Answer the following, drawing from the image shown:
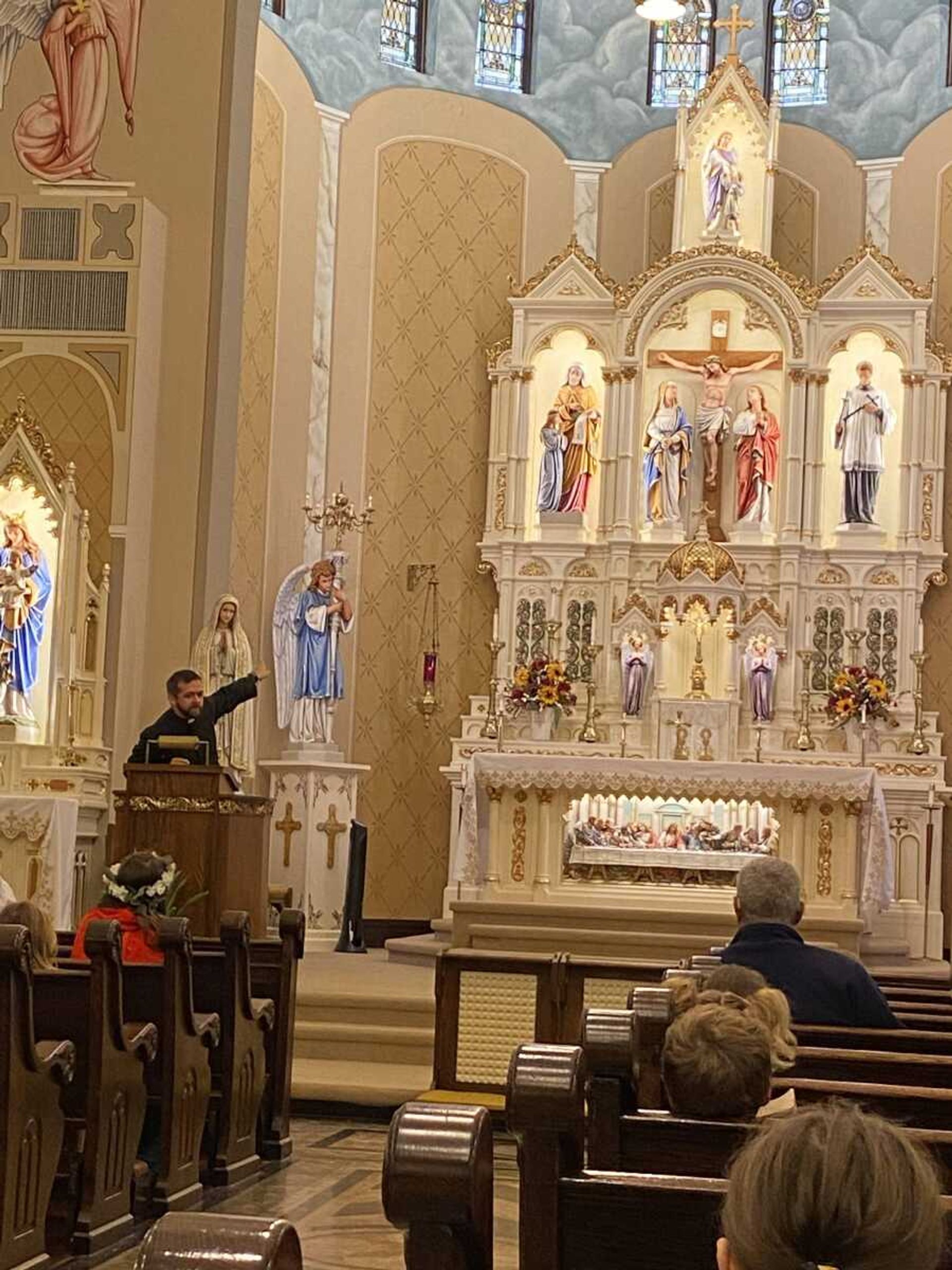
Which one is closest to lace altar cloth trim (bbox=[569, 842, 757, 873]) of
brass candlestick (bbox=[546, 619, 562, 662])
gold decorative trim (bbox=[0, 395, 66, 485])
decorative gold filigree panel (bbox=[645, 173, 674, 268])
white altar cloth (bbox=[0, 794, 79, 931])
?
brass candlestick (bbox=[546, 619, 562, 662])

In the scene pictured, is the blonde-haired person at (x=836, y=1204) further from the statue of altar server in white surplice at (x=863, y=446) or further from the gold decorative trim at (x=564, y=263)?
the gold decorative trim at (x=564, y=263)

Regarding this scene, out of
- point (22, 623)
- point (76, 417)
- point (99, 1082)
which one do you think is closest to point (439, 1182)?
point (99, 1082)

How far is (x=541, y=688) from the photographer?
13789mm

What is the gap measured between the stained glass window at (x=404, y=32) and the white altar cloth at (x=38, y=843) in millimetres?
8585

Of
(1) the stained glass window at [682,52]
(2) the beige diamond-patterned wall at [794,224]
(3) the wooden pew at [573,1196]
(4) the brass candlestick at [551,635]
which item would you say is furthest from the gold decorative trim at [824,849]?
(3) the wooden pew at [573,1196]

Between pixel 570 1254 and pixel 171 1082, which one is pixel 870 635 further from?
pixel 570 1254

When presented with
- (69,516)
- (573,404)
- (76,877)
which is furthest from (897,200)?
(76,877)

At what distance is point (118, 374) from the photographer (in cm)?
1149

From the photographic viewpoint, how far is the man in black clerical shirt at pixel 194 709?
30.2 feet

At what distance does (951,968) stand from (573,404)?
583 centimetres

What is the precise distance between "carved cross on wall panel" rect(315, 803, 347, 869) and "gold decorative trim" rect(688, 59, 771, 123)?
649 centimetres

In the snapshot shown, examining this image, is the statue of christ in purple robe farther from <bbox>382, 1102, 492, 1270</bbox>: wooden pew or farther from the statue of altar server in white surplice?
<bbox>382, 1102, 492, 1270</bbox>: wooden pew

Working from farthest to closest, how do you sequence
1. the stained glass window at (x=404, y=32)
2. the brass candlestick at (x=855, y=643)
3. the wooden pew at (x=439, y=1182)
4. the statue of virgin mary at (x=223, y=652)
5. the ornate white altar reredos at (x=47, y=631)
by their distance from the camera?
the stained glass window at (x=404, y=32) < the brass candlestick at (x=855, y=643) < the ornate white altar reredos at (x=47, y=631) < the statue of virgin mary at (x=223, y=652) < the wooden pew at (x=439, y=1182)

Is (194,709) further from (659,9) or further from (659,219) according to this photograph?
(659,219)
